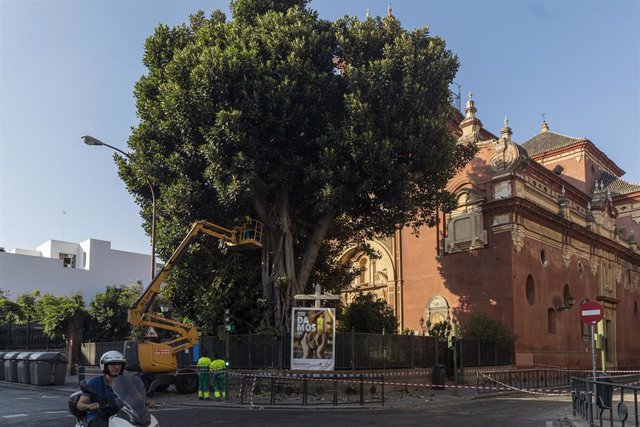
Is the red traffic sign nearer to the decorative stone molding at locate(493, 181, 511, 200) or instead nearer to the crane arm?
the crane arm

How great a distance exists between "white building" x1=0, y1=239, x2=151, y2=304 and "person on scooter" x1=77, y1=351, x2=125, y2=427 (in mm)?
67853

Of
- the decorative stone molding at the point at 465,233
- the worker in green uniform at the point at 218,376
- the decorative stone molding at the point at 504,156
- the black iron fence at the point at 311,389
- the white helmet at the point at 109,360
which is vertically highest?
the decorative stone molding at the point at 504,156

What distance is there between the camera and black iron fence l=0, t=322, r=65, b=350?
33.0 metres

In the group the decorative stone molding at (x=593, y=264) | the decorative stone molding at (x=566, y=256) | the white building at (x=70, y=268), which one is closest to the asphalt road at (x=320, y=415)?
the decorative stone molding at (x=566, y=256)

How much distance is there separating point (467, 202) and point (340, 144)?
1363cm

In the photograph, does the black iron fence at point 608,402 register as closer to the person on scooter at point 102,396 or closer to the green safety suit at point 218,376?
the person on scooter at point 102,396

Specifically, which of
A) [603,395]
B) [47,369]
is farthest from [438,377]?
[47,369]

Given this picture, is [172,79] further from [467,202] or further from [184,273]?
[467,202]

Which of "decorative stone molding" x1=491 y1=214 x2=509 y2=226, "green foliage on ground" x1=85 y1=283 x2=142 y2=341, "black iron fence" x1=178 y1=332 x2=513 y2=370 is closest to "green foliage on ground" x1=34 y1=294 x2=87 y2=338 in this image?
"green foliage on ground" x1=85 y1=283 x2=142 y2=341

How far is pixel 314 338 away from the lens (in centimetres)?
2000

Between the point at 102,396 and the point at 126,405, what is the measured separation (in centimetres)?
38

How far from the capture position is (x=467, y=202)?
31.7 metres

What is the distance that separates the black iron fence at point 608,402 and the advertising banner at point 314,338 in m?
8.81

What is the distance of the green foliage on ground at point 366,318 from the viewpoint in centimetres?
2673
